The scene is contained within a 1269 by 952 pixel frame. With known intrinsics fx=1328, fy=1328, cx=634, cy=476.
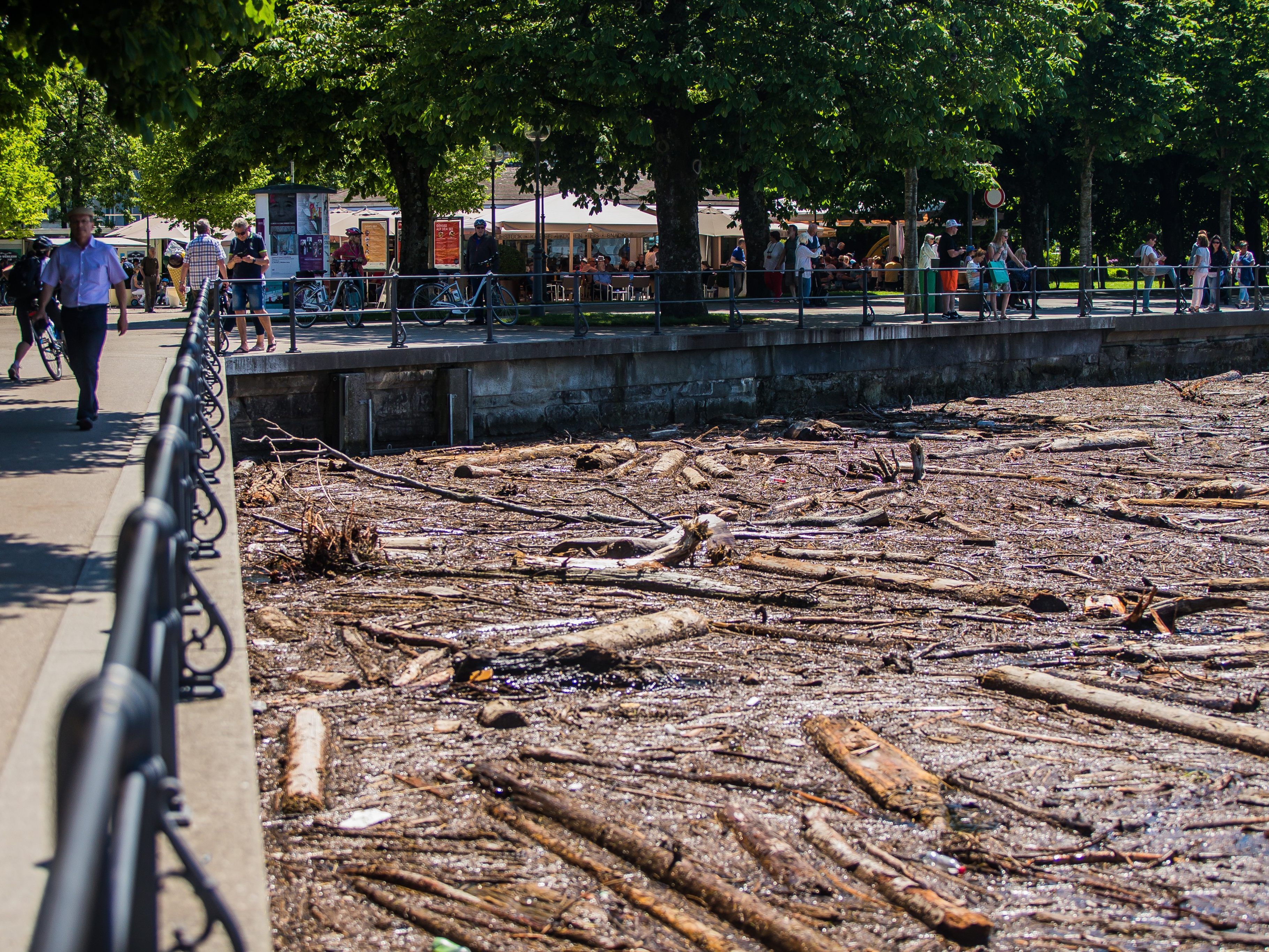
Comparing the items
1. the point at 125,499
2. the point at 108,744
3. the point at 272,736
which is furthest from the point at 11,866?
the point at 125,499

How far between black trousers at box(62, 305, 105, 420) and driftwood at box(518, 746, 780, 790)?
5.81 meters

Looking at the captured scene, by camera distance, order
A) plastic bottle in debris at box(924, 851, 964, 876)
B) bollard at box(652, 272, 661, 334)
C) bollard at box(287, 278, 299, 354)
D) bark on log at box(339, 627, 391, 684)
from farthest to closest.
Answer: bollard at box(652, 272, 661, 334), bollard at box(287, 278, 299, 354), bark on log at box(339, 627, 391, 684), plastic bottle in debris at box(924, 851, 964, 876)

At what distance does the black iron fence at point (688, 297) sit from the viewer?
1909cm

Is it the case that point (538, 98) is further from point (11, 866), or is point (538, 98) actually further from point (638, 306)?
point (11, 866)

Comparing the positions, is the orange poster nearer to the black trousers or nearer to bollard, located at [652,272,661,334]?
bollard, located at [652,272,661,334]

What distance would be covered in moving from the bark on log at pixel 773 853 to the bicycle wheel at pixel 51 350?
11.2 m

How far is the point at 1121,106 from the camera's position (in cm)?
3497

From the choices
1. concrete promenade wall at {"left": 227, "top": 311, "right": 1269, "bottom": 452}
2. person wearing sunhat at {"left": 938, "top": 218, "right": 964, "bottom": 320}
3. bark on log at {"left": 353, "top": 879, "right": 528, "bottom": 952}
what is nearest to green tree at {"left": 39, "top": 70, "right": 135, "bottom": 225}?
person wearing sunhat at {"left": 938, "top": 218, "right": 964, "bottom": 320}

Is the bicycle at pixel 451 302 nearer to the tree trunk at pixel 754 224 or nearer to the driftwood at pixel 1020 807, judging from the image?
the tree trunk at pixel 754 224

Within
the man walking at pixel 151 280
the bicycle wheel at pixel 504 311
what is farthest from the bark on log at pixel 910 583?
the man walking at pixel 151 280

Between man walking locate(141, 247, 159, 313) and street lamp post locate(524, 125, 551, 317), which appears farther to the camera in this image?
man walking locate(141, 247, 159, 313)

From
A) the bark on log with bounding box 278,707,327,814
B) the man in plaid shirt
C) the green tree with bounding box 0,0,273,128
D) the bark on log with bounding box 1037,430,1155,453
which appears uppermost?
the green tree with bounding box 0,0,273,128

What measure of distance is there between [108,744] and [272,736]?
486 centimetres

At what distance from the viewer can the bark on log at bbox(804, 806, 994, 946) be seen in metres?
4.46
